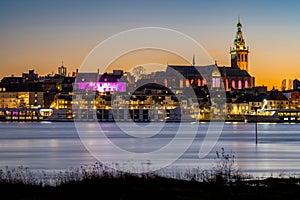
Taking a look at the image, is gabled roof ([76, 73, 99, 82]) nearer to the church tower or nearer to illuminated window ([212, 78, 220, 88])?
illuminated window ([212, 78, 220, 88])

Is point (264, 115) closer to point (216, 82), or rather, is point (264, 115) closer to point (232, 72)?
point (216, 82)

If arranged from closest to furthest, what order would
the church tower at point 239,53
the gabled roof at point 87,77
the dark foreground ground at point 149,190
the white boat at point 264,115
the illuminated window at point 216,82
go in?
the dark foreground ground at point 149,190, the white boat at point 264,115, the gabled roof at point 87,77, the illuminated window at point 216,82, the church tower at point 239,53

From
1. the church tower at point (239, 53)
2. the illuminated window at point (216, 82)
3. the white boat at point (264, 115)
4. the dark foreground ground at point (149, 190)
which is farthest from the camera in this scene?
the church tower at point (239, 53)

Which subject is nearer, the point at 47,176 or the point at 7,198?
the point at 7,198

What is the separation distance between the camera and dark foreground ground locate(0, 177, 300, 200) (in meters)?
14.6

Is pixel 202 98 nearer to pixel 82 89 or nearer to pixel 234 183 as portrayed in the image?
pixel 82 89

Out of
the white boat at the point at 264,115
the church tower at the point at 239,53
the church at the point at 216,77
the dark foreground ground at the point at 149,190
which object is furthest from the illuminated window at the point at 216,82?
the dark foreground ground at the point at 149,190

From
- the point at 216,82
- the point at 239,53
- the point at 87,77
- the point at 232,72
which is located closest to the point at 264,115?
the point at 216,82

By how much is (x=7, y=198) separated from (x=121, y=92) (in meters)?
137

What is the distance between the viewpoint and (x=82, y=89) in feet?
513

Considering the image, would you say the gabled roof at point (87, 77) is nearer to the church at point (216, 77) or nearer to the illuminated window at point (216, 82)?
the church at point (216, 77)

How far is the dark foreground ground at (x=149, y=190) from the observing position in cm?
1459

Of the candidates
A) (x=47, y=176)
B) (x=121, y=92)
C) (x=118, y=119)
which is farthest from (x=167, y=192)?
(x=121, y=92)

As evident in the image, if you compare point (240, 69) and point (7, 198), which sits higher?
point (240, 69)
